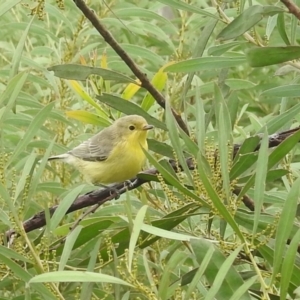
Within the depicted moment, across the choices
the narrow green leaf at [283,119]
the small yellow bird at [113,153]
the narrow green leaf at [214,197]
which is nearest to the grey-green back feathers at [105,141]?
the small yellow bird at [113,153]

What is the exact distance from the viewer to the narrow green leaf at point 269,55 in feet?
3.58

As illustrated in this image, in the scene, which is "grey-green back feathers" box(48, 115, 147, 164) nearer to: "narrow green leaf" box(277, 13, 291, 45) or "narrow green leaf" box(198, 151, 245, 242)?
"narrow green leaf" box(277, 13, 291, 45)

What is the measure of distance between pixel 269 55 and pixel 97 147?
5.07 ft

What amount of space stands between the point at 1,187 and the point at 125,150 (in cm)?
136

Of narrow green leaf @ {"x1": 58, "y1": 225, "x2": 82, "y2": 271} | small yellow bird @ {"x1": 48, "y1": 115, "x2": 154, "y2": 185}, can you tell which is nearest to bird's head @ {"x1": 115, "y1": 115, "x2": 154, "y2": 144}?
small yellow bird @ {"x1": 48, "y1": 115, "x2": 154, "y2": 185}

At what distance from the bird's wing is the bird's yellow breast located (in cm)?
3

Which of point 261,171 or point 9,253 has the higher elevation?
point 261,171

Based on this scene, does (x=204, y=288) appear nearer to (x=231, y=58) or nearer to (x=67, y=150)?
(x=231, y=58)

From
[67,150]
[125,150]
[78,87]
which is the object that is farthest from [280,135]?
[125,150]

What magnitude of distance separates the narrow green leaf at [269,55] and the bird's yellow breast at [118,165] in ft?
3.61

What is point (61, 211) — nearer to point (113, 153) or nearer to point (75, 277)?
point (75, 277)

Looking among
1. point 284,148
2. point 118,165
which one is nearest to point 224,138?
point 284,148

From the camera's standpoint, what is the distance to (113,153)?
2.55 metres

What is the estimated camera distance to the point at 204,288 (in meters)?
1.19
